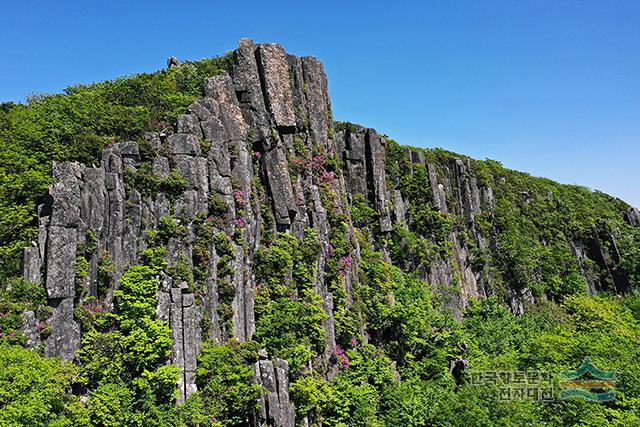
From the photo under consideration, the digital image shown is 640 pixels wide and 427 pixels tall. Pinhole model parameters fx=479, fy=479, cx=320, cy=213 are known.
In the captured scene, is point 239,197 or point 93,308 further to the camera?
point 239,197

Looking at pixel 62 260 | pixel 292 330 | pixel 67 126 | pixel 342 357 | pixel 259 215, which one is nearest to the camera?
pixel 62 260

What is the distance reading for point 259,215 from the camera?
120 ft

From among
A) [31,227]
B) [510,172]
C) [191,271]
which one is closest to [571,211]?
[510,172]

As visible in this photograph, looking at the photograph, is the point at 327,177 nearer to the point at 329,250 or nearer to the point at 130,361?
the point at 329,250

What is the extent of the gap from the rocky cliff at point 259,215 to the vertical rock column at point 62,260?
2.6 inches

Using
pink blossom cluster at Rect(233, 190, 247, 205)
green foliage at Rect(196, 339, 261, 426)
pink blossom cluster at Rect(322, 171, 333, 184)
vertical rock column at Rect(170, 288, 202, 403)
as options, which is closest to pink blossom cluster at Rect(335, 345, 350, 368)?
green foliage at Rect(196, 339, 261, 426)

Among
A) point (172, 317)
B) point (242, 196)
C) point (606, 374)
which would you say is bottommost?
point (606, 374)

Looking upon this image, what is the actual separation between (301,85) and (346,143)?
10.5 meters

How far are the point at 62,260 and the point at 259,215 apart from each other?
47.8 feet

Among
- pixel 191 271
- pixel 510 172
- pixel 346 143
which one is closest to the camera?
pixel 191 271

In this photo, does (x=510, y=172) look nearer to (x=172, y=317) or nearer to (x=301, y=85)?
(x=301, y=85)

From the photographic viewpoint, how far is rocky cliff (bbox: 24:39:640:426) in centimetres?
2702

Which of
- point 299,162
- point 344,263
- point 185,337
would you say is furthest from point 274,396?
point 299,162

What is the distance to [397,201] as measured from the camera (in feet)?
182
